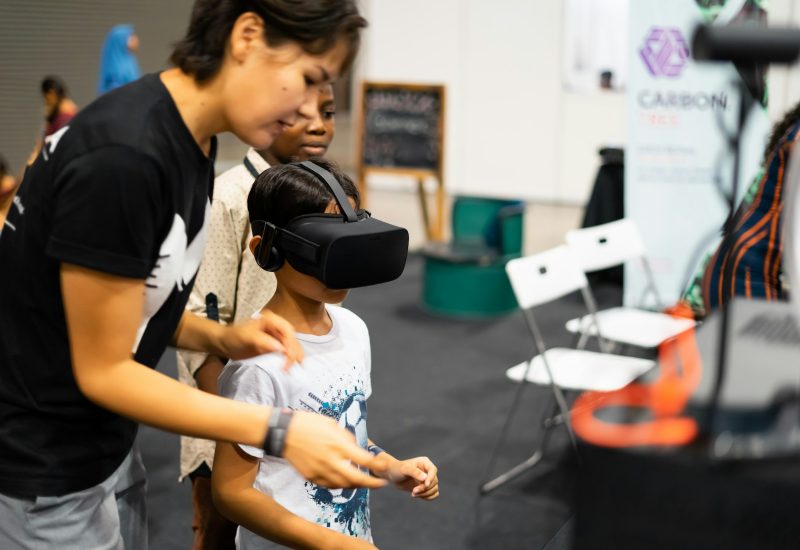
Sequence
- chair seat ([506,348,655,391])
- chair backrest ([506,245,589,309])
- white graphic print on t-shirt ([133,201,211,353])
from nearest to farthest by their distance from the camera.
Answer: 1. white graphic print on t-shirt ([133,201,211,353])
2. chair seat ([506,348,655,391])
3. chair backrest ([506,245,589,309])

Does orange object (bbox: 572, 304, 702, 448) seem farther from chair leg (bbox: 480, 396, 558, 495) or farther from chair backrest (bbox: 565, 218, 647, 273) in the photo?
chair backrest (bbox: 565, 218, 647, 273)

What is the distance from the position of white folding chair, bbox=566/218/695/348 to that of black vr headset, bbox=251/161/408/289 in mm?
2553

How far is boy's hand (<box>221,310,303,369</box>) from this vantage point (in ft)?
4.19

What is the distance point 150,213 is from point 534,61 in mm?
8285

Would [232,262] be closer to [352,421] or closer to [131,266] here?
[352,421]

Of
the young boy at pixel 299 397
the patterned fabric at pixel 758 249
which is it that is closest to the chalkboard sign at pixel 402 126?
the patterned fabric at pixel 758 249

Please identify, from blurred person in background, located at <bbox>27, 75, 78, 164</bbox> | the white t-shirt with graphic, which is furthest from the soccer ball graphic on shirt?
blurred person in background, located at <bbox>27, 75, 78, 164</bbox>

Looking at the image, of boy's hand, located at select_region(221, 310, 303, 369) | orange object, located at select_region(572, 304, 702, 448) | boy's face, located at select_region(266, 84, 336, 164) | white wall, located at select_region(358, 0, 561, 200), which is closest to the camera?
orange object, located at select_region(572, 304, 702, 448)

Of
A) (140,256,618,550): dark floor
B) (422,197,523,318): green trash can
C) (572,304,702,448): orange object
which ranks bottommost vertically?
Answer: (140,256,618,550): dark floor

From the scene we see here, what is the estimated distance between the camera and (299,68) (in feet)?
3.52

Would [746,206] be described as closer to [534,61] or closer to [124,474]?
[124,474]

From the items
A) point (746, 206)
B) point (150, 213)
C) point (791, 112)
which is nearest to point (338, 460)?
point (150, 213)

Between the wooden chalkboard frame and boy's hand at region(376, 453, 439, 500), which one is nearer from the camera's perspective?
boy's hand at region(376, 453, 439, 500)

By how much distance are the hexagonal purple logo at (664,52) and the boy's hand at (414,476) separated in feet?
12.9
